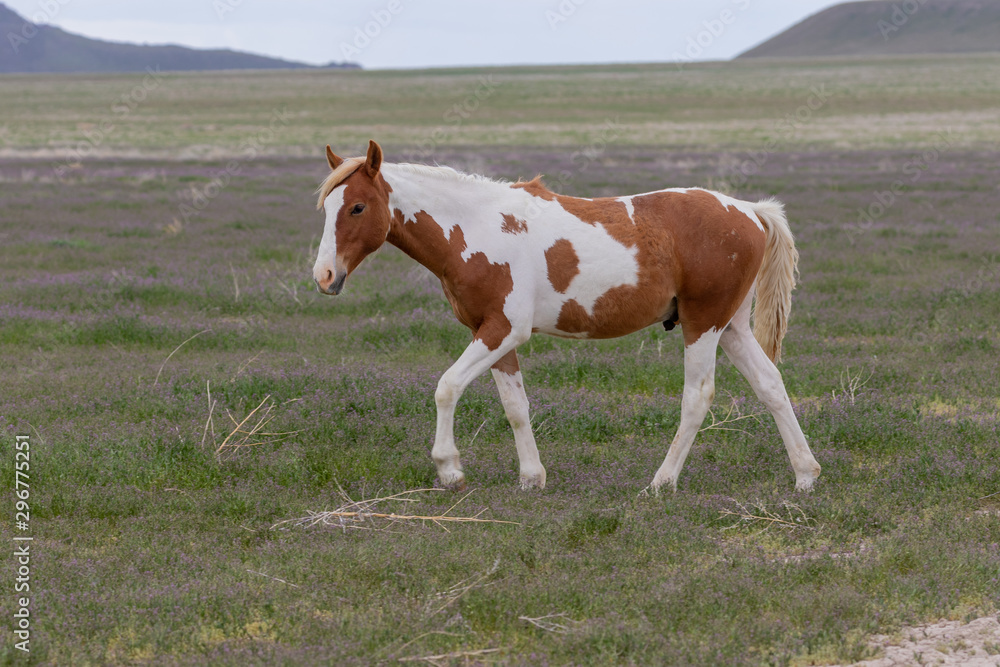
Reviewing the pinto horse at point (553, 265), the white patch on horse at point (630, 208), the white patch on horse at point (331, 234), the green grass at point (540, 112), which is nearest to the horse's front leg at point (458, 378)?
the pinto horse at point (553, 265)

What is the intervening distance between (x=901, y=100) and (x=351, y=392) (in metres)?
90.0

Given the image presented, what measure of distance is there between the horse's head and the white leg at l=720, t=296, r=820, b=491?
262cm

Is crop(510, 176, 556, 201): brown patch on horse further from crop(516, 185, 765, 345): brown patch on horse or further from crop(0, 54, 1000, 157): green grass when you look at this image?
crop(0, 54, 1000, 157): green grass

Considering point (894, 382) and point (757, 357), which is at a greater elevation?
point (757, 357)

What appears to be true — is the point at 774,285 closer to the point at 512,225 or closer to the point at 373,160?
the point at 512,225

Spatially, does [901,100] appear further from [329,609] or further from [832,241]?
A: [329,609]

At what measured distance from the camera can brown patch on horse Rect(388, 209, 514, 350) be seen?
20.7 feet

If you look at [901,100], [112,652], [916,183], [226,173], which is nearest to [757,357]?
[112,652]

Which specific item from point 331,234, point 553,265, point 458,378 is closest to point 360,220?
point 331,234

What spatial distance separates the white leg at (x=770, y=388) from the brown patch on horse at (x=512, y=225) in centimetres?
167

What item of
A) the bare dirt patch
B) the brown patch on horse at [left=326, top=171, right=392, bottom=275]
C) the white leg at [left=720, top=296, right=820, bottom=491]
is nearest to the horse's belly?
the white leg at [left=720, top=296, right=820, bottom=491]

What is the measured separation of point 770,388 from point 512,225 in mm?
2132

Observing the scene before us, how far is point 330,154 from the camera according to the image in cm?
633

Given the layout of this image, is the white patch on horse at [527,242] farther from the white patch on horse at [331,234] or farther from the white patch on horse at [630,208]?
the white patch on horse at [331,234]
